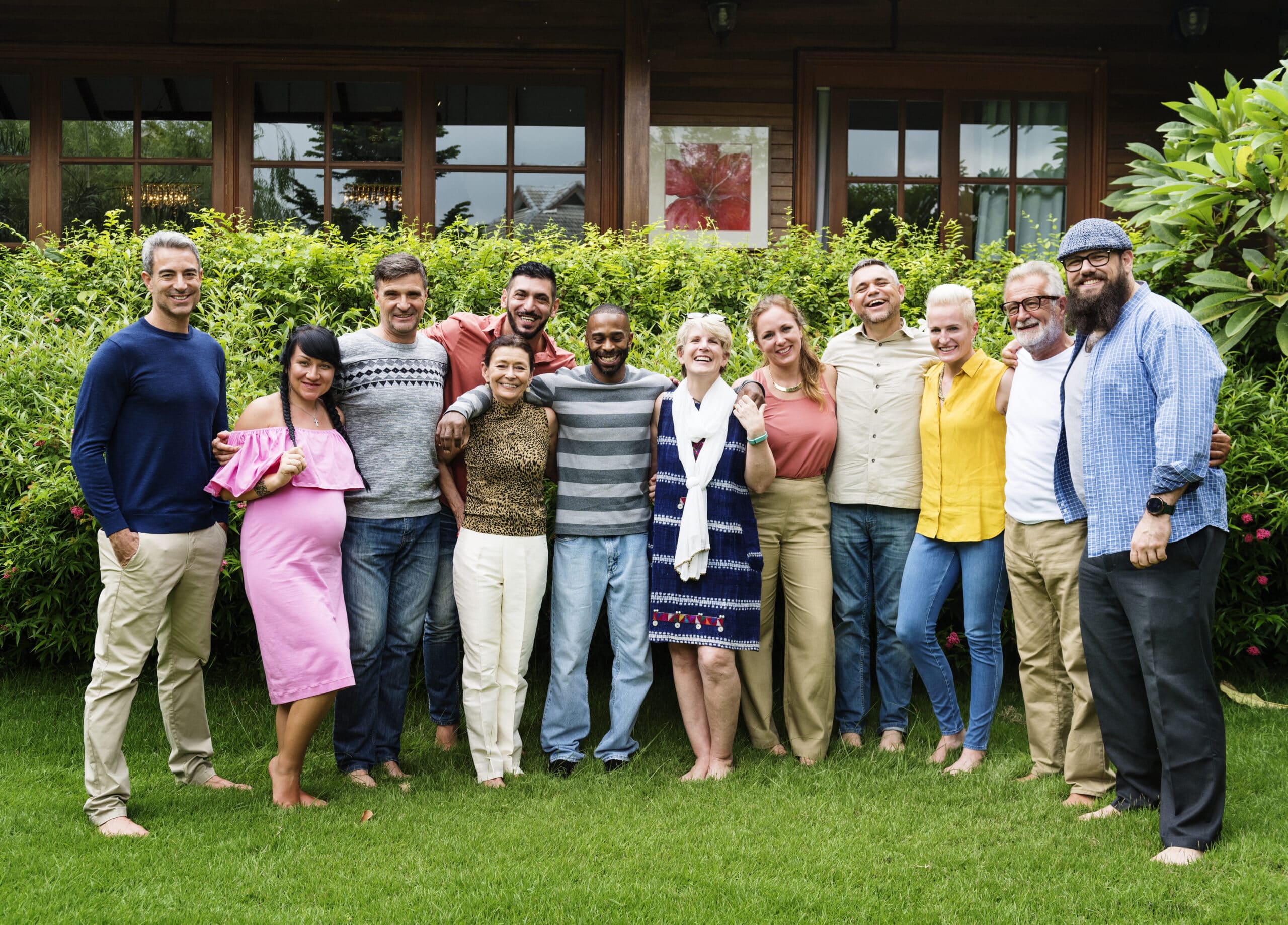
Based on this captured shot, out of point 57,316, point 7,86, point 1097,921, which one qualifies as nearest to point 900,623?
point 1097,921

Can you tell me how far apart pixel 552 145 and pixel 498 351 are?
5.51m

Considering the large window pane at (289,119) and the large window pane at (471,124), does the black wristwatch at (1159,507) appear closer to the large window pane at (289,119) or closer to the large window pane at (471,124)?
the large window pane at (471,124)

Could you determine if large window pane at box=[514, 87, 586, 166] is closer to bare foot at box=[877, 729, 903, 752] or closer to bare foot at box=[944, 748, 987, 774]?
bare foot at box=[877, 729, 903, 752]

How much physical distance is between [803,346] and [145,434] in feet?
8.50

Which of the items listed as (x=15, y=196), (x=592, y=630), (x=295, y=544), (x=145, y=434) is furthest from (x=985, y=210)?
(x=15, y=196)

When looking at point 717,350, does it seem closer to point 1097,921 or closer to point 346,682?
point 346,682

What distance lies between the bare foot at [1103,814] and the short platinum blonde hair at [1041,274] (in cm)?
190

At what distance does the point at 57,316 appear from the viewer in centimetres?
670

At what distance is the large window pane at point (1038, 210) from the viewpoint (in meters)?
9.26

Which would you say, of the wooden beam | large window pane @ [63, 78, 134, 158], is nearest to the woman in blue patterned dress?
the wooden beam

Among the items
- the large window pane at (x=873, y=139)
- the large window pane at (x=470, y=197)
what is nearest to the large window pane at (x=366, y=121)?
the large window pane at (x=470, y=197)

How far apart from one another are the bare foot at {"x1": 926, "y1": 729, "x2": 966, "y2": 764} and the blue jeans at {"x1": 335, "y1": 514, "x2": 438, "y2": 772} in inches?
87.2

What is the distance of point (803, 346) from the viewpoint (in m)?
4.46

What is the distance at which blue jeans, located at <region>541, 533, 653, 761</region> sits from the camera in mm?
4336
